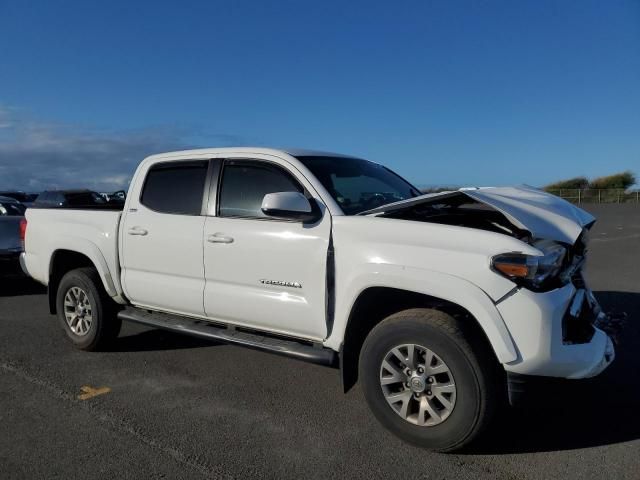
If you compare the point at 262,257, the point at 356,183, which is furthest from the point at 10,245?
the point at 356,183

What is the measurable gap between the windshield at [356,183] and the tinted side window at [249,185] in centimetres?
22

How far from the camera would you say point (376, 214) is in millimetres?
3807

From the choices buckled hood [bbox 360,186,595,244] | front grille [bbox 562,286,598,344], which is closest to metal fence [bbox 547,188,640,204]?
buckled hood [bbox 360,186,595,244]

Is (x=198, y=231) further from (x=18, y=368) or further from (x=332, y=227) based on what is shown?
(x=18, y=368)

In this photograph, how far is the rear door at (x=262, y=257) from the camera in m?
3.82

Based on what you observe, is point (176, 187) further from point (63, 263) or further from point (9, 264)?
point (9, 264)

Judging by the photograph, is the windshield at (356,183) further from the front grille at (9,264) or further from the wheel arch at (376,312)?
the front grille at (9,264)

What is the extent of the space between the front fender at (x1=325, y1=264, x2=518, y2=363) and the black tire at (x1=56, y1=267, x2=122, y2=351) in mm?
2684

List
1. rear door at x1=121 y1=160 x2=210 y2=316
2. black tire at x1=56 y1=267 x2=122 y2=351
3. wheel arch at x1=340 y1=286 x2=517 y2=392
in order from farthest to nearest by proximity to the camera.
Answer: black tire at x1=56 y1=267 x2=122 y2=351 < rear door at x1=121 y1=160 x2=210 y2=316 < wheel arch at x1=340 y1=286 x2=517 y2=392

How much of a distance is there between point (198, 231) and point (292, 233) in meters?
0.99

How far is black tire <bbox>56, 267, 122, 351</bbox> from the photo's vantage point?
5305mm

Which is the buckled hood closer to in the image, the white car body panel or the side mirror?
the white car body panel

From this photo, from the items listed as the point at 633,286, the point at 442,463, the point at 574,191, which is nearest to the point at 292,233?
the point at 442,463

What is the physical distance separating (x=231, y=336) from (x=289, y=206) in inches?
49.6
